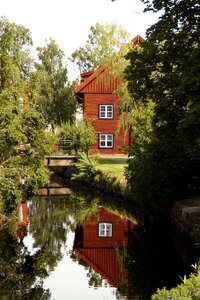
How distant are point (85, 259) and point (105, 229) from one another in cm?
496

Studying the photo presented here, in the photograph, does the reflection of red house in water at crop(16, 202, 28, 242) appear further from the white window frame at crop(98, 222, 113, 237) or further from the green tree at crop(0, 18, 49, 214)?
the white window frame at crop(98, 222, 113, 237)

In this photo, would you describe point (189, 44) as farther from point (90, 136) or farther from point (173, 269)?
point (90, 136)

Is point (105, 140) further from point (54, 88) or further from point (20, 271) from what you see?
point (20, 271)

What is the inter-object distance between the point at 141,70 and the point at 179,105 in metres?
2.07

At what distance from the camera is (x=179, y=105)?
58.5ft

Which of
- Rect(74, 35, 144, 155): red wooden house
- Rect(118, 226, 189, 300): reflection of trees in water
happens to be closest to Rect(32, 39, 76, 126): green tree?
Rect(74, 35, 144, 155): red wooden house

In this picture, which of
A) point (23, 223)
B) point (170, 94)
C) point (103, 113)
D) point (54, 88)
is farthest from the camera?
point (54, 88)

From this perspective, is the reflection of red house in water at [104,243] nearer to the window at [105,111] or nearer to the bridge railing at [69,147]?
the bridge railing at [69,147]

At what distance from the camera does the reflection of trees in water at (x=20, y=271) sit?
14414 mm

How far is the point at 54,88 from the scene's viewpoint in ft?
242

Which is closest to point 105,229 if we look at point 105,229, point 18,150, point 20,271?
point 105,229

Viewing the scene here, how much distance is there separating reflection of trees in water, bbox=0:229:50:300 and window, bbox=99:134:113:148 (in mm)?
31453

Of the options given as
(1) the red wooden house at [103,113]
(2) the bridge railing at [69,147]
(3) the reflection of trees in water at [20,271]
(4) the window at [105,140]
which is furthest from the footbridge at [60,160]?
(3) the reflection of trees in water at [20,271]

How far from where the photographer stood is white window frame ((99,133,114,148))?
52.0 meters
